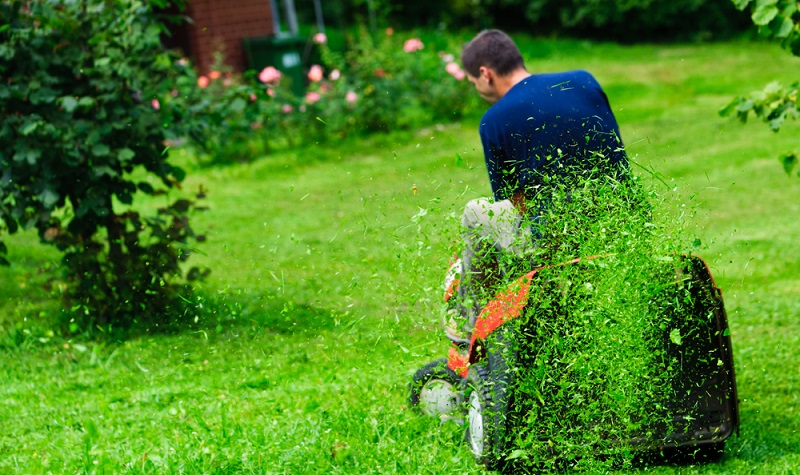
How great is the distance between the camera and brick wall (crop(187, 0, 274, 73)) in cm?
1433

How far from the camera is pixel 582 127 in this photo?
13.5ft

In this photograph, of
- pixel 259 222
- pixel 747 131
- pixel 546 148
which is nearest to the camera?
pixel 546 148

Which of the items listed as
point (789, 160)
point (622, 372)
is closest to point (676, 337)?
point (622, 372)

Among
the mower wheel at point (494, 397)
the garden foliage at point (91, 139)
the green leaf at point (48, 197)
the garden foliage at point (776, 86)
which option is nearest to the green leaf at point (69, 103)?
the garden foliage at point (91, 139)

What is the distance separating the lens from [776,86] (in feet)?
15.5

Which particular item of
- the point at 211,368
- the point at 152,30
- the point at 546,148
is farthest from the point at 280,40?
the point at 546,148

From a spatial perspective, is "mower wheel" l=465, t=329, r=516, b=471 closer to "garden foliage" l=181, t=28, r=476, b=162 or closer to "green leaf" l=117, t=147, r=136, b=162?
"green leaf" l=117, t=147, r=136, b=162

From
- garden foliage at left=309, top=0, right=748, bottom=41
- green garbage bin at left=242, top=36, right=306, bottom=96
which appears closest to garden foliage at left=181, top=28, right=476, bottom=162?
green garbage bin at left=242, top=36, right=306, bottom=96

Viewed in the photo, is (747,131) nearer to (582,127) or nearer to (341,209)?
(341,209)

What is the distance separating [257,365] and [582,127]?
2.21 m

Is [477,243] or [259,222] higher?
[477,243]

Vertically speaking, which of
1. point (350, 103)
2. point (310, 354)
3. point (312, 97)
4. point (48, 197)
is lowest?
point (310, 354)

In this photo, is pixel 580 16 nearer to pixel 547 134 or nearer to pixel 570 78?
pixel 570 78

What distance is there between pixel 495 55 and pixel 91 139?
2390 millimetres
